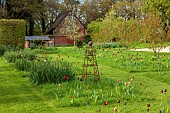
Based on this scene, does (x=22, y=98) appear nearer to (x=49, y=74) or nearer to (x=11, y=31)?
(x=49, y=74)

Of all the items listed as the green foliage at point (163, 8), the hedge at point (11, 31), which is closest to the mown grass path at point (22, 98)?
the hedge at point (11, 31)

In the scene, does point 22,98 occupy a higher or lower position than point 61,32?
lower

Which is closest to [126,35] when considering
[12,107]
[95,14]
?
[12,107]

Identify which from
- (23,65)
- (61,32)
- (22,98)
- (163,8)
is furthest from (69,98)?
(61,32)

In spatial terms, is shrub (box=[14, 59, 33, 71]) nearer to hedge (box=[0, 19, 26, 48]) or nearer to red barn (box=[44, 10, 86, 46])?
hedge (box=[0, 19, 26, 48])

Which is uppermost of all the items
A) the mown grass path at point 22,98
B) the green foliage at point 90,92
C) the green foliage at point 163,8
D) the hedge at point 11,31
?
the green foliage at point 163,8

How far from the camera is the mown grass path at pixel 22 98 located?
6098 millimetres

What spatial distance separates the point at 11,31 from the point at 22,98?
1913 cm

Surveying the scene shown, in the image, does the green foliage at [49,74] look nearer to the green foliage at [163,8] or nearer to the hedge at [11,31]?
the hedge at [11,31]

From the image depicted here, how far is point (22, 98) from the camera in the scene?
715cm

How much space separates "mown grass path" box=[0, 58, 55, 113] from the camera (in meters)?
6.10

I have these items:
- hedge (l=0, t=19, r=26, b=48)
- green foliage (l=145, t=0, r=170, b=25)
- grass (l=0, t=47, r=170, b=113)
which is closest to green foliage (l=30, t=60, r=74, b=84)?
grass (l=0, t=47, r=170, b=113)

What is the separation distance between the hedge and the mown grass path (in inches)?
632

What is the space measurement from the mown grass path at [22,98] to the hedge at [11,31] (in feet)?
52.7
